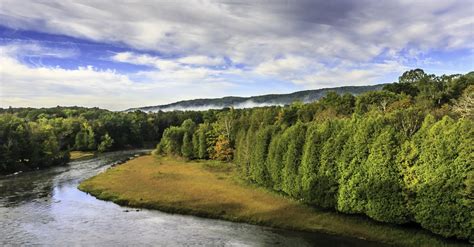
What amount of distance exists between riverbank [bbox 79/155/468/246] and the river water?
5.90 feet

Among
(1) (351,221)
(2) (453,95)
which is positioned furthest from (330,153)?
(2) (453,95)

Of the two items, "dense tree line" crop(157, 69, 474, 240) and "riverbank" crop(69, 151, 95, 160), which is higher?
"dense tree line" crop(157, 69, 474, 240)

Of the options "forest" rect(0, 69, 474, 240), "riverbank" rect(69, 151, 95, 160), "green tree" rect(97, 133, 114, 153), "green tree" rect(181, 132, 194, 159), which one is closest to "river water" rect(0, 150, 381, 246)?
"forest" rect(0, 69, 474, 240)

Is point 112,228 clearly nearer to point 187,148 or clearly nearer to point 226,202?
point 226,202

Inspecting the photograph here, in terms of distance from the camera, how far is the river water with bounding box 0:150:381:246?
38950mm

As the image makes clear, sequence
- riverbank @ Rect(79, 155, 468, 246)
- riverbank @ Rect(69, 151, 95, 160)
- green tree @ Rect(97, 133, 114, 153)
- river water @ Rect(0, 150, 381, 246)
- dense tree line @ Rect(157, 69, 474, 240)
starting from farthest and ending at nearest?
green tree @ Rect(97, 133, 114, 153) < riverbank @ Rect(69, 151, 95, 160) < riverbank @ Rect(79, 155, 468, 246) < river water @ Rect(0, 150, 381, 246) < dense tree line @ Rect(157, 69, 474, 240)

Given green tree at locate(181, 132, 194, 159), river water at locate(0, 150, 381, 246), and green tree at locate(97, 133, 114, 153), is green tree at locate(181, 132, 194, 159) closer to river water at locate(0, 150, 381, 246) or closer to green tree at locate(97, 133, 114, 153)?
green tree at locate(97, 133, 114, 153)

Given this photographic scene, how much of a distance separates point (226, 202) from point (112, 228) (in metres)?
16.0

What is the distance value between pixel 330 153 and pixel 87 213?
99.8 ft

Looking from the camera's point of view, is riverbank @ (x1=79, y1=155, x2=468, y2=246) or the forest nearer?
the forest

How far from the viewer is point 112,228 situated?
4344cm

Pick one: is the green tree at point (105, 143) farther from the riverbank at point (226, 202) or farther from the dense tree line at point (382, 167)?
the dense tree line at point (382, 167)

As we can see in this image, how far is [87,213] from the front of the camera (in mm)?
50312

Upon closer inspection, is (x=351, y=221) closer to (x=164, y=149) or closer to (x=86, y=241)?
(x=86, y=241)
